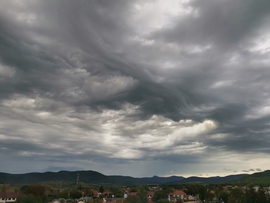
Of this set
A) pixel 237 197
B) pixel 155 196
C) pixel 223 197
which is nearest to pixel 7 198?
pixel 155 196

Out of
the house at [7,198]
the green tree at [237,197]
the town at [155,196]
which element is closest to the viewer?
the green tree at [237,197]

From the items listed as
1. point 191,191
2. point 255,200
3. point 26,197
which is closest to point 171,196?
point 191,191

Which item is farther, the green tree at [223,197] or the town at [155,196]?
the green tree at [223,197]

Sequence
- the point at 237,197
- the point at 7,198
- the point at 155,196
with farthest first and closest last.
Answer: the point at 7,198
the point at 155,196
the point at 237,197

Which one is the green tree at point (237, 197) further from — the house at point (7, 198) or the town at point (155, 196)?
the house at point (7, 198)

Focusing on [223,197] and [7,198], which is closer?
[223,197]

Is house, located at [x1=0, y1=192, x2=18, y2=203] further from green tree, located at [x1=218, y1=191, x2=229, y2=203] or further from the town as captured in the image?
green tree, located at [x1=218, y1=191, x2=229, y2=203]

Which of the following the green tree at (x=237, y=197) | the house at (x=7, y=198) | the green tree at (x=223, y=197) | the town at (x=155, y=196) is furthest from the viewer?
the house at (x=7, y=198)

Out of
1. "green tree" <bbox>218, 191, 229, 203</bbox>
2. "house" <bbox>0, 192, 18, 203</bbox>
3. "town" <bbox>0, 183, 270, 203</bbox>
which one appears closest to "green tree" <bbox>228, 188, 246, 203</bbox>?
"town" <bbox>0, 183, 270, 203</bbox>

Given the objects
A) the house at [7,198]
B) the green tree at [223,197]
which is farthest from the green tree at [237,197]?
the house at [7,198]

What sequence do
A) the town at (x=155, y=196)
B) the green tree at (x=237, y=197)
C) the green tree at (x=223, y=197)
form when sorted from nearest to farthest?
the green tree at (x=237, y=197) → the town at (x=155, y=196) → the green tree at (x=223, y=197)

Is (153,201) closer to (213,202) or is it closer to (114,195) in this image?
(213,202)

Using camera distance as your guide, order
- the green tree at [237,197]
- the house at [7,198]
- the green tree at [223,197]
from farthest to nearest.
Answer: the house at [7,198], the green tree at [223,197], the green tree at [237,197]

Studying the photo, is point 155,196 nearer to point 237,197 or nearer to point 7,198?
point 237,197
